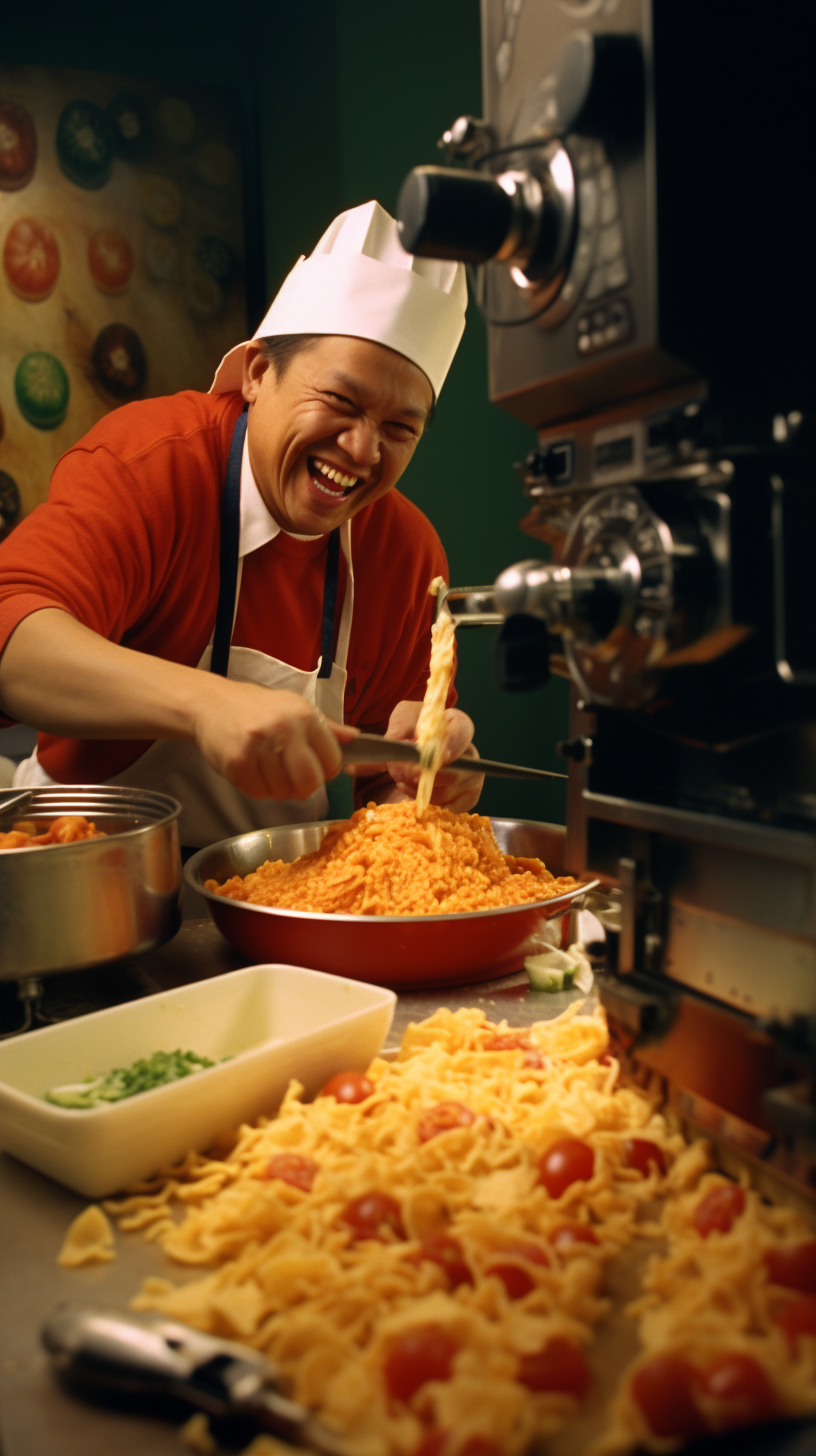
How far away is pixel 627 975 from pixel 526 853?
3.27 ft

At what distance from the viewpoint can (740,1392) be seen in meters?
0.65

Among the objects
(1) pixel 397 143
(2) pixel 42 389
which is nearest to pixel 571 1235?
(1) pixel 397 143

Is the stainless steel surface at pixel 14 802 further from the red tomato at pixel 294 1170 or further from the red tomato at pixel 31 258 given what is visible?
the red tomato at pixel 31 258

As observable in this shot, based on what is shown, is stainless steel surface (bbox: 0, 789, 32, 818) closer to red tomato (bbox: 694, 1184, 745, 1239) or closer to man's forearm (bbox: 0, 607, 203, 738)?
man's forearm (bbox: 0, 607, 203, 738)

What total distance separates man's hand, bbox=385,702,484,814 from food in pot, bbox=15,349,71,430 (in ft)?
10.2

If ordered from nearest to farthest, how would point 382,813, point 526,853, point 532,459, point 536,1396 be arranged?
point 536,1396 → point 532,459 → point 382,813 → point 526,853

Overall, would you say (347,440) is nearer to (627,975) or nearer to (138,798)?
(138,798)

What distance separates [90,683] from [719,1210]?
4.02ft

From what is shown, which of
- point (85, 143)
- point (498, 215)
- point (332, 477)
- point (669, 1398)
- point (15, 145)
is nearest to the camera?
point (669, 1398)

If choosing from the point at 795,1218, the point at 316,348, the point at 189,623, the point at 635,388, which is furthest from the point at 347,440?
the point at 795,1218

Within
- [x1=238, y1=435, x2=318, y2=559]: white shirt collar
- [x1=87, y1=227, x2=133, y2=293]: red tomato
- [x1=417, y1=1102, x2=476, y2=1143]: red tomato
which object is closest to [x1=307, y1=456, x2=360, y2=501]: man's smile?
[x1=238, y1=435, x2=318, y2=559]: white shirt collar

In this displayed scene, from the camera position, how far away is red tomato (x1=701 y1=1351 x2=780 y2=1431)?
0.64 metres

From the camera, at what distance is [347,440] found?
204cm

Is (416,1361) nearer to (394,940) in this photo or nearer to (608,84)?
(394,940)
